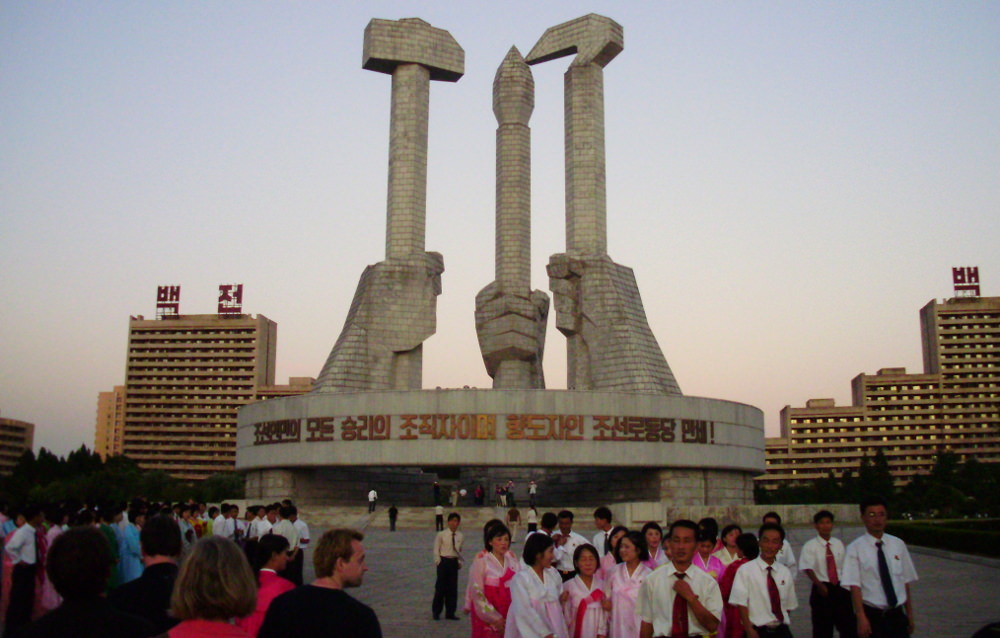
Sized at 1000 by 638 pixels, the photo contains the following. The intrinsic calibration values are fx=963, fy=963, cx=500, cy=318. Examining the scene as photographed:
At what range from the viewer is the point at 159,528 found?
5.77 m

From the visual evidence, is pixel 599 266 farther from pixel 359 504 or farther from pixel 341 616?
pixel 341 616

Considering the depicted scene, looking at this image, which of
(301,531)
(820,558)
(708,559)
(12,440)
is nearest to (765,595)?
(708,559)

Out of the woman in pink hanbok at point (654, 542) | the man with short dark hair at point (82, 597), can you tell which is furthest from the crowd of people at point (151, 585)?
the woman in pink hanbok at point (654, 542)

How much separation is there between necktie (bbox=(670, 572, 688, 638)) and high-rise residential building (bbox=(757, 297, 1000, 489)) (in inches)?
4124

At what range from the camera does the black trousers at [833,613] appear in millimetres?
8258

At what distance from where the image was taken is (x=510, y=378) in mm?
44156

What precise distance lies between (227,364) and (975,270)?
84.0 meters

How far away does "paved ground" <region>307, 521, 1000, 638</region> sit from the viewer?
11711mm

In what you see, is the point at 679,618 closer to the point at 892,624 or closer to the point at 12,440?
the point at 892,624

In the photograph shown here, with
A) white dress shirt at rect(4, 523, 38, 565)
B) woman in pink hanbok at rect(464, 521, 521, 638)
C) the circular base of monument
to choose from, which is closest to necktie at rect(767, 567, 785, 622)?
woman in pink hanbok at rect(464, 521, 521, 638)

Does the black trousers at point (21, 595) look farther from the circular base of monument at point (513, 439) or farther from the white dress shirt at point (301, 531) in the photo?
the circular base of monument at point (513, 439)

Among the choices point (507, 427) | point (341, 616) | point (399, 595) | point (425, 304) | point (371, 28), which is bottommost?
point (399, 595)

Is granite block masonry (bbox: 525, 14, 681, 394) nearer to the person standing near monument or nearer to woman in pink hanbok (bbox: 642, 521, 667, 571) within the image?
the person standing near monument

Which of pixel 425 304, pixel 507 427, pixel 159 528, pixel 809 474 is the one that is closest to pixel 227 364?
pixel 809 474
